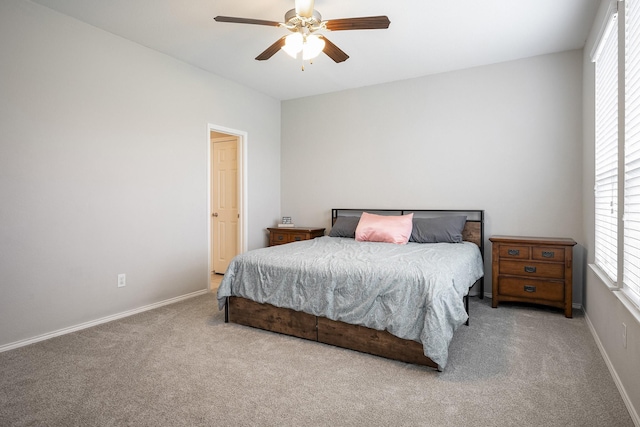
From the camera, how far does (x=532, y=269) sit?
3.45 meters

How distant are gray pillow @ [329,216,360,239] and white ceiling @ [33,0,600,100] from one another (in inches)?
69.7

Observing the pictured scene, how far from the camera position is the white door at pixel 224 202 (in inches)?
197

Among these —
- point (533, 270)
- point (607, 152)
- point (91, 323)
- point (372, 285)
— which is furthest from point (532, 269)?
point (91, 323)

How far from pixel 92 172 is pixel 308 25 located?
222 cm

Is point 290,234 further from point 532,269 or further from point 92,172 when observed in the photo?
point 532,269

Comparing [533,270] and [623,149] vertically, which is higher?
[623,149]

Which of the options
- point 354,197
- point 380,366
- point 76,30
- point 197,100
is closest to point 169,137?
point 197,100

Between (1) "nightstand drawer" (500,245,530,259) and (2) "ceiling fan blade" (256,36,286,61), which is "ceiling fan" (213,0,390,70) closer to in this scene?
(2) "ceiling fan blade" (256,36,286,61)

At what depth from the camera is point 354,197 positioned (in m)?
4.87

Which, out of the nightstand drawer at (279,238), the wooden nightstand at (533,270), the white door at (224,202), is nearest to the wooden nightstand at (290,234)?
the nightstand drawer at (279,238)

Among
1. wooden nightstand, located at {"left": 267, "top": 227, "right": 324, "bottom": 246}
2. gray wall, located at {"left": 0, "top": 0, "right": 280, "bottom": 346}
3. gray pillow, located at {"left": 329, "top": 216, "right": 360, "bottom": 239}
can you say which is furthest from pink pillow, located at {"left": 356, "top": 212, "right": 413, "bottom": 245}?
gray wall, located at {"left": 0, "top": 0, "right": 280, "bottom": 346}

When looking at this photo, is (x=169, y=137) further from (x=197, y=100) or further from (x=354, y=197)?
(x=354, y=197)

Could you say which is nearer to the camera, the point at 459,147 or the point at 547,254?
the point at 547,254

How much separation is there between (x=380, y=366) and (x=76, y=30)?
3.59m
